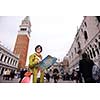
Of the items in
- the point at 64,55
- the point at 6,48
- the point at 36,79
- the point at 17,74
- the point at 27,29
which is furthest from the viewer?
the point at 27,29

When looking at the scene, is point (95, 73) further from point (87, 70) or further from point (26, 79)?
point (26, 79)

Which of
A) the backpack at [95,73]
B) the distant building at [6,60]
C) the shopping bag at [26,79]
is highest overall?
the distant building at [6,60]

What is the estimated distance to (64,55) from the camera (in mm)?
2365

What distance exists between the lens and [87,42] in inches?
111

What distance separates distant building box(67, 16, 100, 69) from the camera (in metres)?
2.38

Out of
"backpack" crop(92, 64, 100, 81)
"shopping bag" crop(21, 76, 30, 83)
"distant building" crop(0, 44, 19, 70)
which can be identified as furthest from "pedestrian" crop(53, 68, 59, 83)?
"distant building" crop(0, 44, 19, 70)

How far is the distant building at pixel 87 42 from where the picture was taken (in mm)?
2377

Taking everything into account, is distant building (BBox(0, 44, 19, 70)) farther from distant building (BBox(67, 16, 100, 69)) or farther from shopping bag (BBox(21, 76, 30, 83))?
distant building (BBox(67, 16, 100, 69))

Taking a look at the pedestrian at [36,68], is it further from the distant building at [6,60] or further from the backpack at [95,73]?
the backpack at [95,73]

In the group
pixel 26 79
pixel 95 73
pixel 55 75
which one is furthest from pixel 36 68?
pixel 95 73

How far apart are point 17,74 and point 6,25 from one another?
927mm

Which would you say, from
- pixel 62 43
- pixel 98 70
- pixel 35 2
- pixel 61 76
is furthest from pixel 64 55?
pixel 35 2

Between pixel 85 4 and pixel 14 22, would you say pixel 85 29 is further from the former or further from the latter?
pixel 14 22

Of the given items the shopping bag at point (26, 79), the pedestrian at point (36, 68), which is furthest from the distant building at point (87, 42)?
the shopping bag at point (26, 79)
